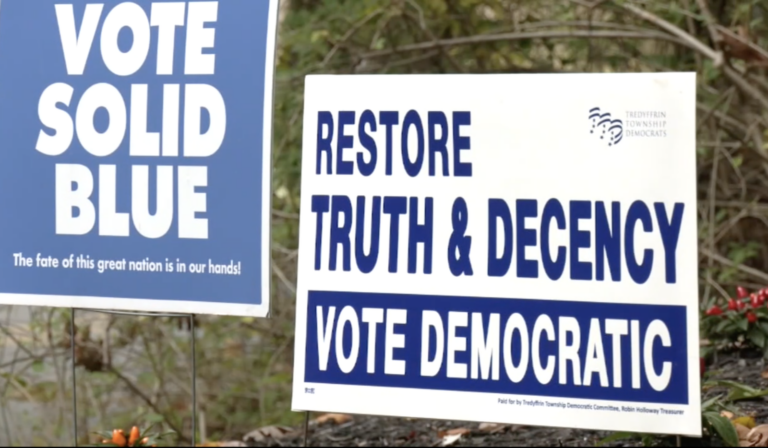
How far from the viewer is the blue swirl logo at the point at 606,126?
271 cm

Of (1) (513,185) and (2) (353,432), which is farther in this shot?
(2) (353,432)

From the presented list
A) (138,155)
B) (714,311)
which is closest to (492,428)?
(714,311)

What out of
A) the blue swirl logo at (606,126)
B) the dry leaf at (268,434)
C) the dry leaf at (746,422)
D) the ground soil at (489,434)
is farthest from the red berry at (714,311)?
the dry leaf at (268,434)

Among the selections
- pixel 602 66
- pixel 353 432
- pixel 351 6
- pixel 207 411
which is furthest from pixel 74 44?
pixel 207 411

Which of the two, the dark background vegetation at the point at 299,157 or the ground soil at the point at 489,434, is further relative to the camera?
the dark background vegetation at the point at 299,157

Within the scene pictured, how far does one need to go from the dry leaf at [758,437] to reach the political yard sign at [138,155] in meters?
1.62

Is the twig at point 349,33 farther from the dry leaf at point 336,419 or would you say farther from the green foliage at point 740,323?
the green foliage at point 740,323

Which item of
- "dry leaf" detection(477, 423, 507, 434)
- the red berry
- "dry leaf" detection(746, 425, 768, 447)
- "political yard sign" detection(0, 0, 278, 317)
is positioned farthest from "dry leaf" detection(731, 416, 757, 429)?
"political yard sign" detection(0, 0, 278, 317)

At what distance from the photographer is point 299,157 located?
5.55m

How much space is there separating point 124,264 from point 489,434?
169 centimetres

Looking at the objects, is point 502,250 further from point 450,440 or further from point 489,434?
point 489,434

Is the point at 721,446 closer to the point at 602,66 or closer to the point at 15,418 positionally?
the point at 602,66

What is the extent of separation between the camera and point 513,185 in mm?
2771

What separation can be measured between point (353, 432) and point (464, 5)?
8.53ft
